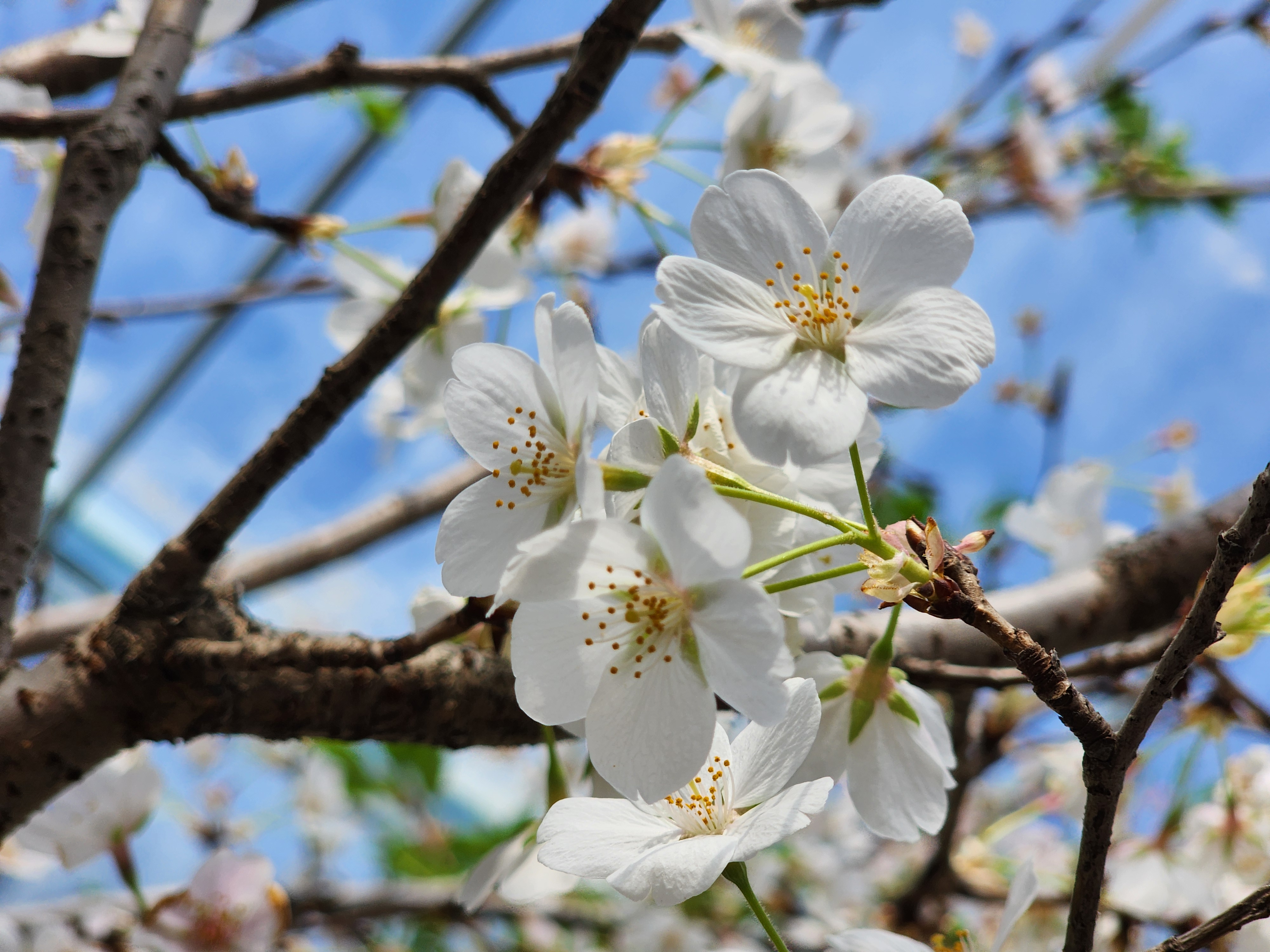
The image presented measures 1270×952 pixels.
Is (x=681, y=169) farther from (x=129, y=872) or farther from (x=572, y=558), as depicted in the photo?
(x=129, y=872)

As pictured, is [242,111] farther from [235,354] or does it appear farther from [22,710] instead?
[235,354]

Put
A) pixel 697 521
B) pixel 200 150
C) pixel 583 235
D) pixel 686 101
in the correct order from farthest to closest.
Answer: pixel 583 235 < pixel 686 101 < pixel 200 150 < pixel 697 521

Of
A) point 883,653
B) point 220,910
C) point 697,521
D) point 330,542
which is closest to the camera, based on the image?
point 697,521

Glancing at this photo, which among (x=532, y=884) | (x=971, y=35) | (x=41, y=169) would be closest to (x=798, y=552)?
(x=532, y=884)

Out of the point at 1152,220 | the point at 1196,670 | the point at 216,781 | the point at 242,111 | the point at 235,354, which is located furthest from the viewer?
the point at 235,354

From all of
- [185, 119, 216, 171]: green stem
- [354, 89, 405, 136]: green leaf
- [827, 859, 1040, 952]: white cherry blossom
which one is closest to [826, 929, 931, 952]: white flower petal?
[827, 859, 1040, 952]: white cherry blossom

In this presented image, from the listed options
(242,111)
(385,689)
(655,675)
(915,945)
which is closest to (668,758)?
(655,675)
